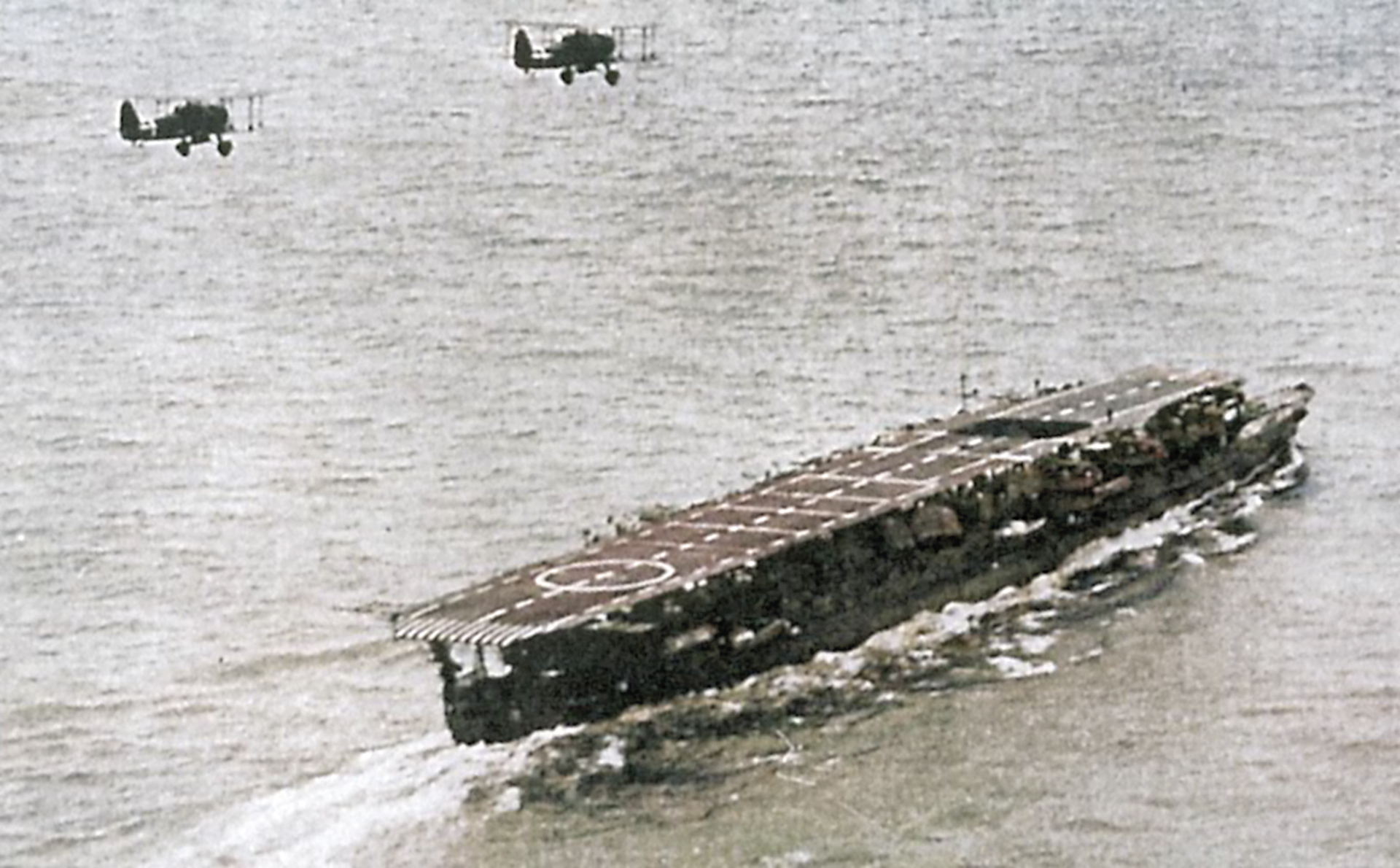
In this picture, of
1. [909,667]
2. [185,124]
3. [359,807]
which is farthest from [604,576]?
[185,124]

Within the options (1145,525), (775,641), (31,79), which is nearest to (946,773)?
(775,641)

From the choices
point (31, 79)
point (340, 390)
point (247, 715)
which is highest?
point (31, 79)

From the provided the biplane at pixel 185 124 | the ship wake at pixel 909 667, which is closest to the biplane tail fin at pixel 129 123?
the biplane at pixel 185 124

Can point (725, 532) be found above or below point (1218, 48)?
below

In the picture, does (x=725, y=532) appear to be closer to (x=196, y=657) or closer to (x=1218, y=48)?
(x=196, y=657)

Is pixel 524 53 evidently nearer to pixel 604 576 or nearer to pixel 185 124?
pixel 185 124

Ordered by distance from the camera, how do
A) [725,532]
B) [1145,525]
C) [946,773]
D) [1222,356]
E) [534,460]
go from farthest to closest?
[1222,356] → [1145,525] → [534,460] → [725,532] → [946,773]
